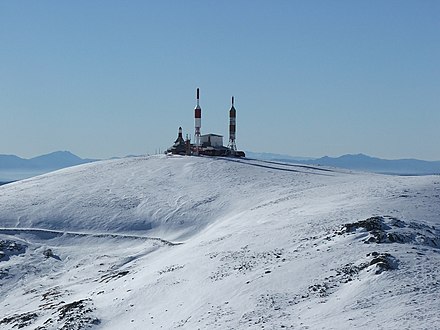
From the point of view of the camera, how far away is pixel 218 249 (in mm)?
37938

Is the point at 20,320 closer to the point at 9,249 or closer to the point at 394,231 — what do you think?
the point at 9,249

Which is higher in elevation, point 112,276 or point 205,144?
point 205,144

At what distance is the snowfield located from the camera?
25.9 m

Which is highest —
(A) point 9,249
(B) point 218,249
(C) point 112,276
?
(B) point 218,249

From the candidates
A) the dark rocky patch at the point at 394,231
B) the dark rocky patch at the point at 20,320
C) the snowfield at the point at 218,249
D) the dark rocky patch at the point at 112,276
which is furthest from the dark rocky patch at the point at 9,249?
the dark rocky patch at the point at 394,231

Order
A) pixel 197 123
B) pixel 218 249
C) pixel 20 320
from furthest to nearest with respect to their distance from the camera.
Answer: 1. pixel 197 123
2. pixel 218 249
3. pixel 20 320

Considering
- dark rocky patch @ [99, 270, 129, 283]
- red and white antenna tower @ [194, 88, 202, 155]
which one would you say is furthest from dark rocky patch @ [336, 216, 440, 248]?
red and white antenna tower @ [194, 88, 202, 155]

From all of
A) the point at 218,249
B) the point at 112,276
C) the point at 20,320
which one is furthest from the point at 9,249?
the point at 218,249

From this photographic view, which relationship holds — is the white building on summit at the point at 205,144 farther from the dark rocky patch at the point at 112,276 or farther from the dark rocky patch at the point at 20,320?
the dark rocky patch at the point at 20,320

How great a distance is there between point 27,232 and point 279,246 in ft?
Answer: 93.4

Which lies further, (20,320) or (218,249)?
(218,249)

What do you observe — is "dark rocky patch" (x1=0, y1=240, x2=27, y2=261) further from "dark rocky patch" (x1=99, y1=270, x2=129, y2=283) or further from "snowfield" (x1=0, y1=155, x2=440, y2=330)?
"dark rocky patch" (x1=99, y1=270, x2=129, y2=283)

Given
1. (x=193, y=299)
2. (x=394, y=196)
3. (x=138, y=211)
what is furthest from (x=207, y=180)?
(x=193, y=299)

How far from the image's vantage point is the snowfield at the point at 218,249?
84.9 feet
